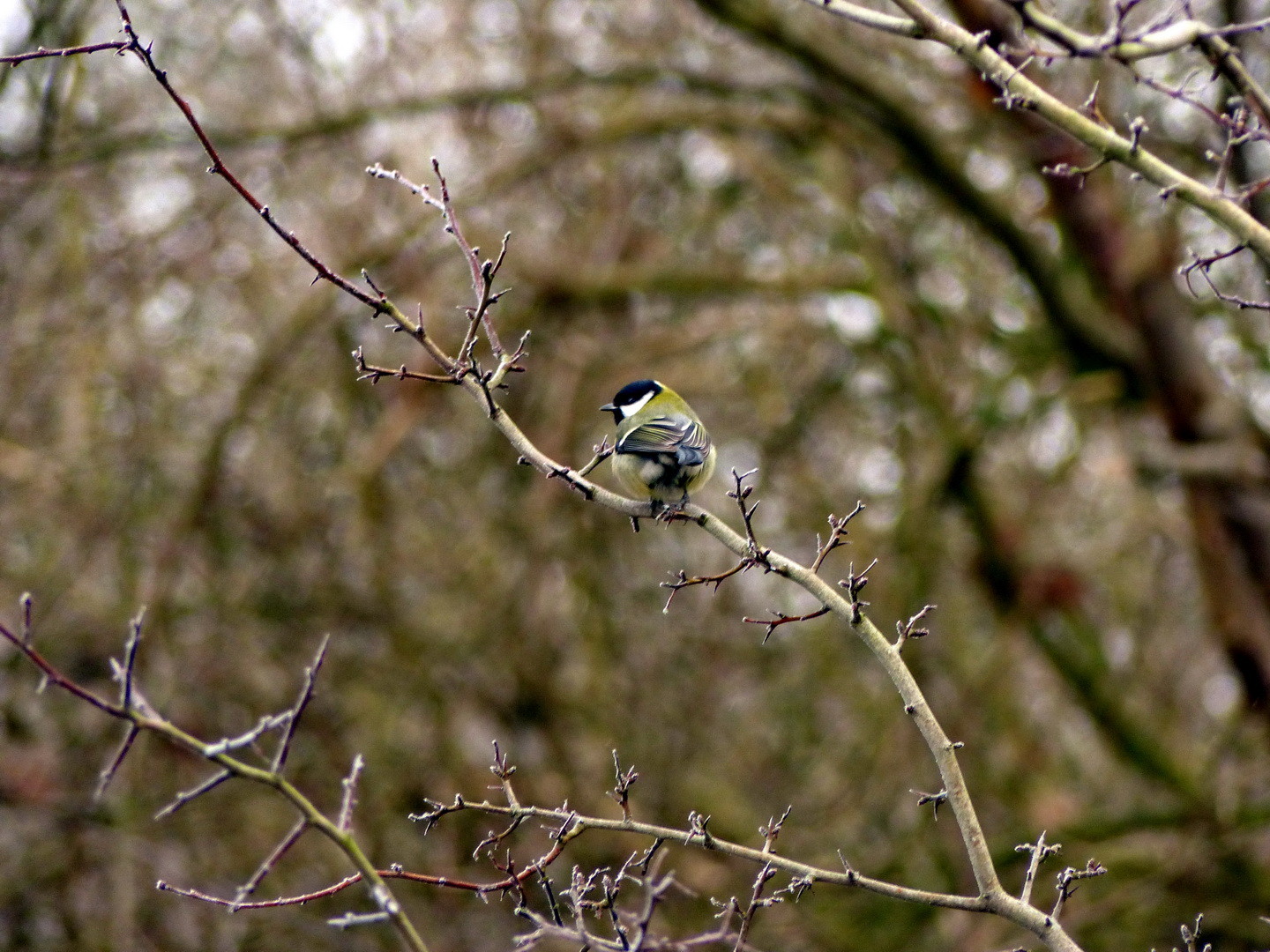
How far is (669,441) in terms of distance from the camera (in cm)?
429

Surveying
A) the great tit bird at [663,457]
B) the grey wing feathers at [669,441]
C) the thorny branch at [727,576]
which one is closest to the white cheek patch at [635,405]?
the great tit bird at [663,457]

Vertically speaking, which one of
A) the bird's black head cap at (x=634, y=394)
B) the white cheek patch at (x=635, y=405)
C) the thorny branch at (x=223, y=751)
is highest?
the bird's black head cap at (x=634, y=394)

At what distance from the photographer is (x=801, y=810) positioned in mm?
8125

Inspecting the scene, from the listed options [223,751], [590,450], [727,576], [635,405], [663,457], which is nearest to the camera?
[223,751]

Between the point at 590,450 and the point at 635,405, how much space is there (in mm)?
2646

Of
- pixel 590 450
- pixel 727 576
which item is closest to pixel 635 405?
pixel 590 450

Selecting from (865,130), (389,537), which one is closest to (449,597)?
(389,537)

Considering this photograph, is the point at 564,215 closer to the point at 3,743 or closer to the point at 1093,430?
the point at 1093,430

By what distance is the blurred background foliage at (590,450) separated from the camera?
660cm

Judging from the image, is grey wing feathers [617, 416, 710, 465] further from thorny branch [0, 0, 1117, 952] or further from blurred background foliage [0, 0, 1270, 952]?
blurred background foliage [0, 0, 1270, 952]

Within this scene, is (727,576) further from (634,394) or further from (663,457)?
(634,394)

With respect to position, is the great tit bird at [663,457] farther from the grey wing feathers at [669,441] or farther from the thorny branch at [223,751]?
the thorny branch at [223,751]

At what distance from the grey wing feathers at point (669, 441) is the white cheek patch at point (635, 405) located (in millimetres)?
511

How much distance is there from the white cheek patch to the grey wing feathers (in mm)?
511
